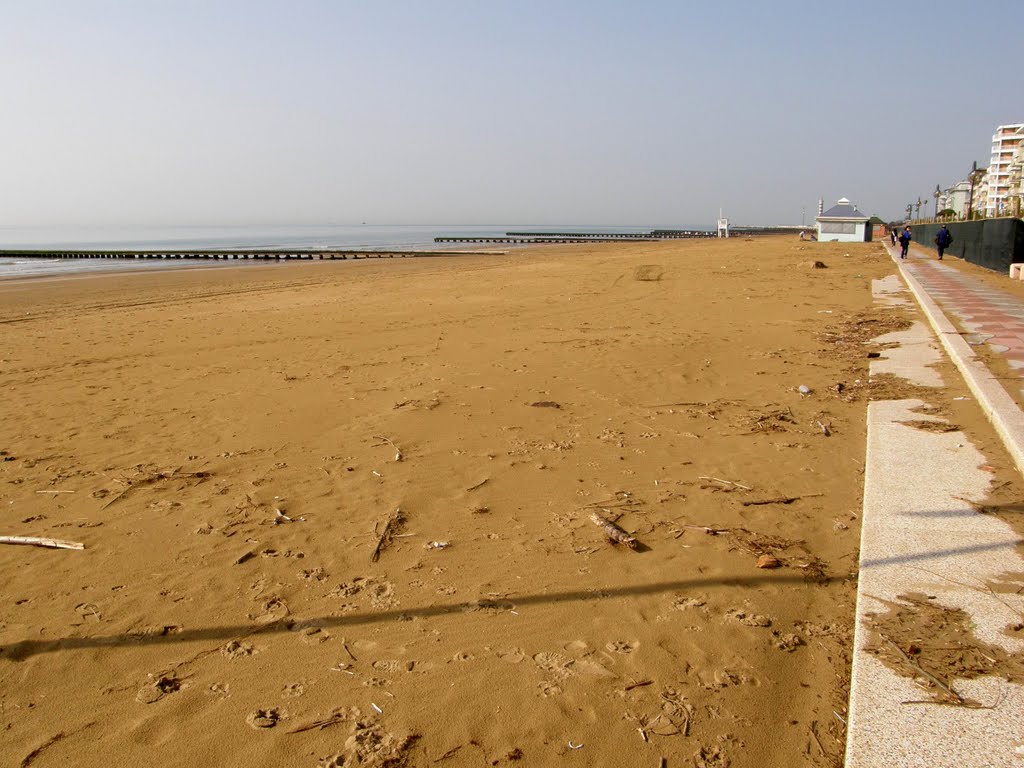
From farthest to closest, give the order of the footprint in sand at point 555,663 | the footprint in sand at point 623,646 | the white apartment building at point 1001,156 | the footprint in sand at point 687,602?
the white apartment building at point 1001,156
the footprint in sand at point 687,602
the footprint in sand at point 623,646
the footprint in sand at point 555,663

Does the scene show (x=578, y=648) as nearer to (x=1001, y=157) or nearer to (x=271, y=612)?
(x=271, y=612)

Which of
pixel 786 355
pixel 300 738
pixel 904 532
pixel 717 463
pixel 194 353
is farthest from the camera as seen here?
pixel 194 353

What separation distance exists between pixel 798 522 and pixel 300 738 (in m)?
2.95

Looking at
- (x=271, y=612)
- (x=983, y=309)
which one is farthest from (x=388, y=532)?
(x=983, y=309)

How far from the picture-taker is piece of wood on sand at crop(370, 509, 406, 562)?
13.1ft

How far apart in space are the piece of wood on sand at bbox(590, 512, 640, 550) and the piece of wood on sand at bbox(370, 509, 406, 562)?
3.85 feet

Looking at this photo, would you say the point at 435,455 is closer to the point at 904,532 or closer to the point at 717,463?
the point at 717,463

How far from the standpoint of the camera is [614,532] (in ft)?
13.4

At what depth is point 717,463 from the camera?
5.24 meters

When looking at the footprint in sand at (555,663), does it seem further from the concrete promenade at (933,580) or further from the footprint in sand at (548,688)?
the concrete promenade at (933,580)

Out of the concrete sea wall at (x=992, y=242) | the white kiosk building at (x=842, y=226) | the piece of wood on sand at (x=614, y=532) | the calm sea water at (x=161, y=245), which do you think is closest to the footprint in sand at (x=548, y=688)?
the piece of wood on sand at (x=614, y=532)

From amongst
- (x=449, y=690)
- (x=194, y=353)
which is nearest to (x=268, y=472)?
(x=449, y=690)

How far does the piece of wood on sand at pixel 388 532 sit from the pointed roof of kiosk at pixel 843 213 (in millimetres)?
45182

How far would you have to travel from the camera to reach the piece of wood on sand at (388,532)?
13.1 ft
